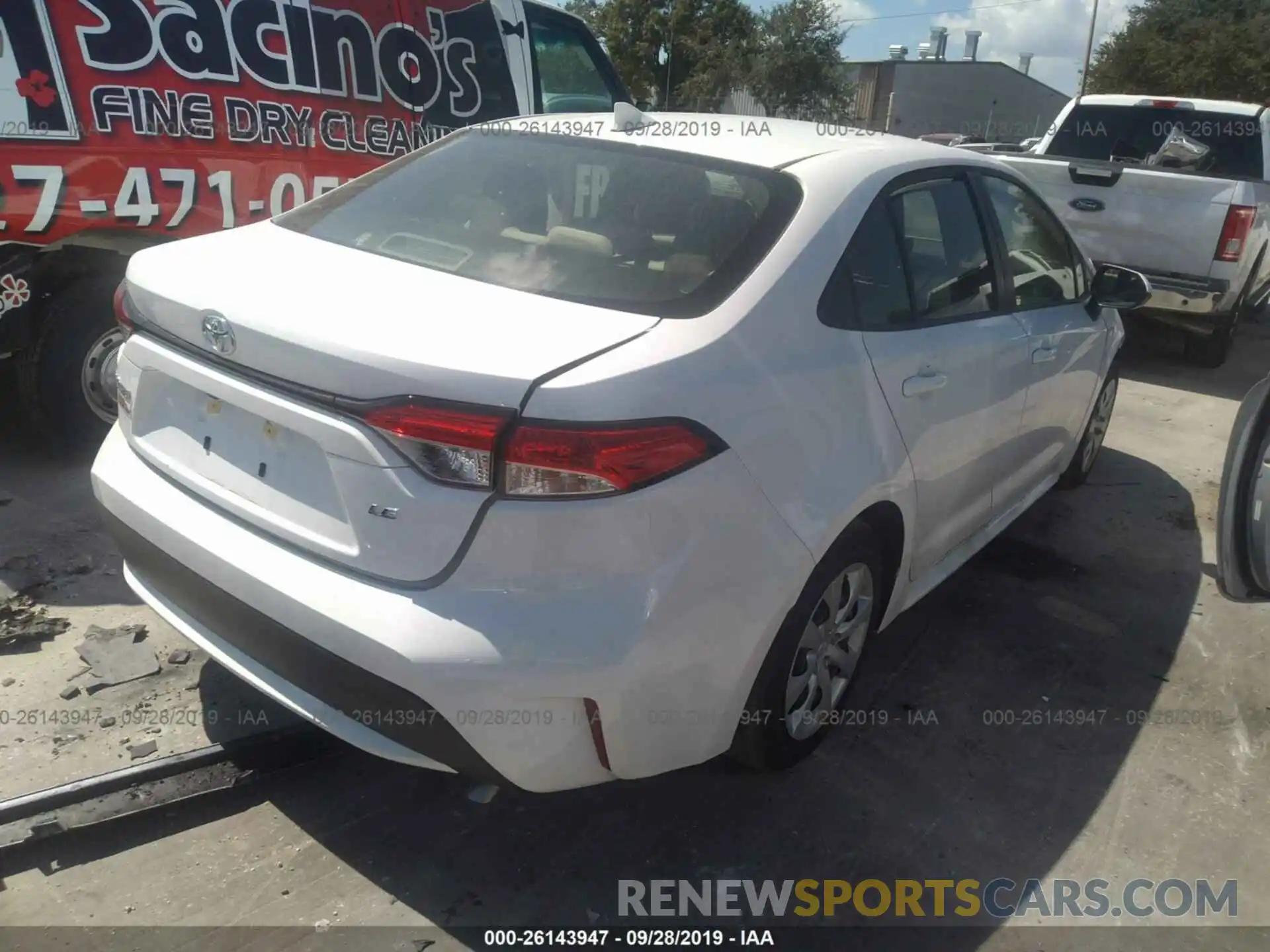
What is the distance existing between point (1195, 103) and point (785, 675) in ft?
26.4

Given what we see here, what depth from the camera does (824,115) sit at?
3541 centimetres

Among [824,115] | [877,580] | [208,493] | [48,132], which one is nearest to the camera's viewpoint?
[208,493]

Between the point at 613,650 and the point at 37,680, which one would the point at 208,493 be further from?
the point at 37,680

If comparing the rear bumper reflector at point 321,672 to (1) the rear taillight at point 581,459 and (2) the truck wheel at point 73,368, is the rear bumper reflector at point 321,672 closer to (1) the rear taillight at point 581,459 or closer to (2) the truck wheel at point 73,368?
(1) the rear taillight at point 581,459

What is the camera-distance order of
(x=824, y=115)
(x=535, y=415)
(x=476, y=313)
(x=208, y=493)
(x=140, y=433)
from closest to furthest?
(x=535, y=415), (x=476, y=313), (x=208, y=493), (x=140, y=433), (x=824, y=115)

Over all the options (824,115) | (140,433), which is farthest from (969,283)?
(824,115)

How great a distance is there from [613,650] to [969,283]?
1.93m

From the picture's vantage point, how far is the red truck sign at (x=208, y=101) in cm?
379

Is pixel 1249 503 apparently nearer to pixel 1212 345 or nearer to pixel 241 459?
pixel 241 459

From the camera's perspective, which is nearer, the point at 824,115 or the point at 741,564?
the point at 741,564

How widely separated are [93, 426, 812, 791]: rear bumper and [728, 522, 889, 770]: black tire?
0.12 m

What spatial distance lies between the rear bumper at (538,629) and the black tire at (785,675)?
119 millimetres

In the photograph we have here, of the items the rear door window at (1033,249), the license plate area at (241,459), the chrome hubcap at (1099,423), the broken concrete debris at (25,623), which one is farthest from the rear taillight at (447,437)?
the chrome hubcap at (1099,423)

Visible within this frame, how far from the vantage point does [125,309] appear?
263cm
